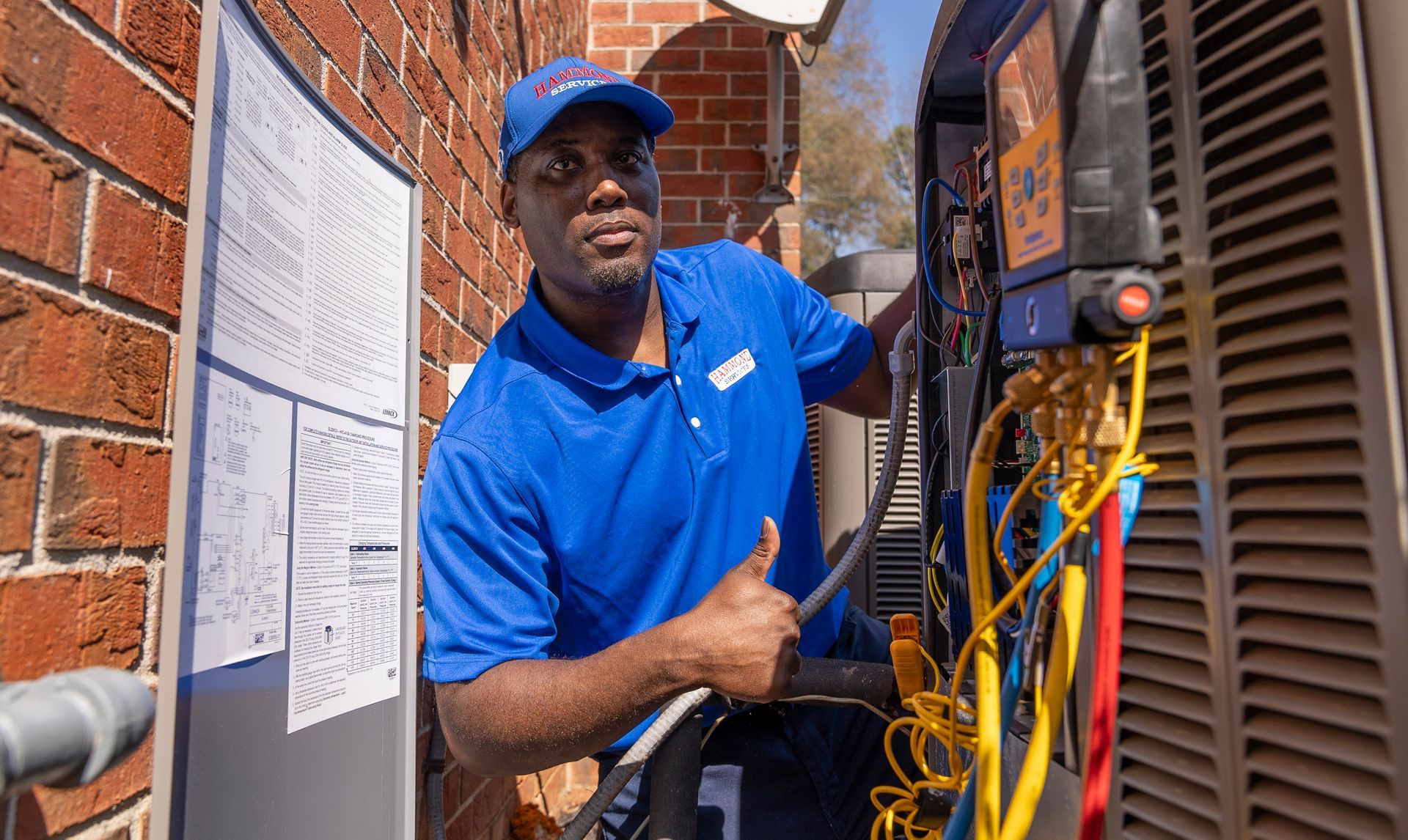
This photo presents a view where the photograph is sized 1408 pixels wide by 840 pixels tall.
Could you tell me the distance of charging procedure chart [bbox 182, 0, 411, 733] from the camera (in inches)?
37.5

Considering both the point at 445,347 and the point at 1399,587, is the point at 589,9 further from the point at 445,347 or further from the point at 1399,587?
the point at 1399,587

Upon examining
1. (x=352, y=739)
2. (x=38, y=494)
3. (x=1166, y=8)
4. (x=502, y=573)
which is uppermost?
(x=1166, y=8)

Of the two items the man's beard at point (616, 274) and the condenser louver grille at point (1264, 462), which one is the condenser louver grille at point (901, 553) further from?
the condenser louver grille at point (1264, 462)

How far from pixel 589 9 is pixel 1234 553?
3673 millimetres

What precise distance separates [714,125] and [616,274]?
2.10m

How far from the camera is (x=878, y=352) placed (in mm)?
1821

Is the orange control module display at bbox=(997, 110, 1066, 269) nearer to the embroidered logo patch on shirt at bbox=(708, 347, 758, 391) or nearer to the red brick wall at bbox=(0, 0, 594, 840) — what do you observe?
the red brick wall at bbox=(0, 0, 594, 840)

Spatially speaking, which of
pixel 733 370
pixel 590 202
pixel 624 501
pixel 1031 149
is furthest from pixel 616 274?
pixel 1031 149

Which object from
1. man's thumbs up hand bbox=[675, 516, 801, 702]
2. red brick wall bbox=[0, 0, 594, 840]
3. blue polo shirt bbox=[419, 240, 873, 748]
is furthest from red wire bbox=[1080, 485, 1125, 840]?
blue polo shirt bbox=[419, 240, 873, 748]

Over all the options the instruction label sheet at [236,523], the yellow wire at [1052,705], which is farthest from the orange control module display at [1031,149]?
the instruction label sheet at [236,523]

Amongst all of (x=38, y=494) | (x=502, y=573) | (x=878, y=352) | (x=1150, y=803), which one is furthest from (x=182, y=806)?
(x=878, y=352)

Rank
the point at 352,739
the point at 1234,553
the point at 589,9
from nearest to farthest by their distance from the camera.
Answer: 1. the point at 1234,553
2. the point at 352,739
3. the point at 589,9

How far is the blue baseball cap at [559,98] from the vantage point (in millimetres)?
1528

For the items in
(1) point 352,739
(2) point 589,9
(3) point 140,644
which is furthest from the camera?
(2) point 589,9
